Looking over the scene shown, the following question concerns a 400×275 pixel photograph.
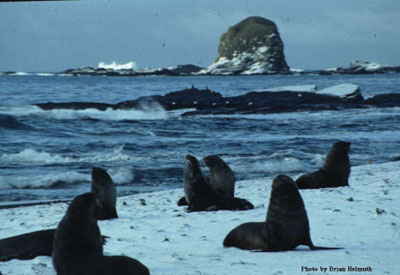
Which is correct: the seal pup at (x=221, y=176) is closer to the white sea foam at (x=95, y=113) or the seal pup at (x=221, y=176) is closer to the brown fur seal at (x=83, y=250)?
the brown fur seal at (x=83, y=250)

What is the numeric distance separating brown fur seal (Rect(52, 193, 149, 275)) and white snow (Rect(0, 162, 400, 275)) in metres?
0.80

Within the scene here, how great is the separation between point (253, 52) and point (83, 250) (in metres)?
159

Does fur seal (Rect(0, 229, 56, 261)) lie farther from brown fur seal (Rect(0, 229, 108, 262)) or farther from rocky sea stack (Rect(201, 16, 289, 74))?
rocky sea stack (Rect(201, 16, 289, 74))

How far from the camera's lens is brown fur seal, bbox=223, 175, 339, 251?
560 centimetres

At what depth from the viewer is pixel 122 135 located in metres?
24.3

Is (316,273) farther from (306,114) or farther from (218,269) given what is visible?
(306,114)

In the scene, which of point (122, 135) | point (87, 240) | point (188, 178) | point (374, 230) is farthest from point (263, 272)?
point (122, 135)

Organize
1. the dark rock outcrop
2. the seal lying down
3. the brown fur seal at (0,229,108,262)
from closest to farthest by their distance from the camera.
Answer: the brown fur seal at (0,229,108,262) < the seal lying down < the dark rock outcrop

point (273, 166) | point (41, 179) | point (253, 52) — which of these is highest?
point (253, 52)

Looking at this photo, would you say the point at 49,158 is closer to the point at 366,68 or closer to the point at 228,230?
the point at 228,230

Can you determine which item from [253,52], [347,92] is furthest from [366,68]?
[347,92]

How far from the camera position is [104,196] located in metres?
8.37

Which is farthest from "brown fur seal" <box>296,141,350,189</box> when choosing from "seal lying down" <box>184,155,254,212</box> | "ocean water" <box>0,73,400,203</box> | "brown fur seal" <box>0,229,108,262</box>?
"brown fur seal" <box>0,229,108,262</box>

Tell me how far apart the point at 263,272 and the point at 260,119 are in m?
28.1
